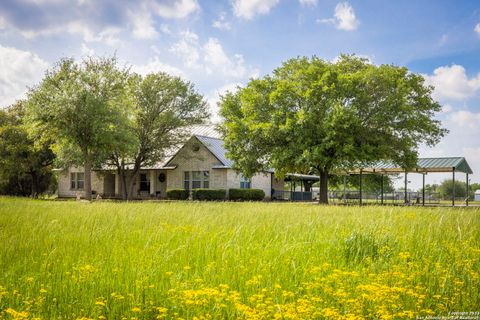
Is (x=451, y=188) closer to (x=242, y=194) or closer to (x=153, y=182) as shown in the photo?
(x=242, y=194)

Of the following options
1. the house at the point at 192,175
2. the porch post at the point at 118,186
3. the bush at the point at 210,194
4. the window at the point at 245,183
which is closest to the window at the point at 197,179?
the house at the point at 192,175

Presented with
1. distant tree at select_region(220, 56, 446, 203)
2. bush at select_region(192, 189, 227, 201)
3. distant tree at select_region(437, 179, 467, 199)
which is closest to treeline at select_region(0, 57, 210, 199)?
bush at select_region(192, 189, 227, 201)

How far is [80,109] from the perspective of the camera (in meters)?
30.5

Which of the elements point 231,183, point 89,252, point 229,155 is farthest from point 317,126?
point 89,252

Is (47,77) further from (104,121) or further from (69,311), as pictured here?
(69,311)

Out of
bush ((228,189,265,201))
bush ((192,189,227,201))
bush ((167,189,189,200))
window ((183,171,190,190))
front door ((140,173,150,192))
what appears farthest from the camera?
front door ((140,173,150,192))

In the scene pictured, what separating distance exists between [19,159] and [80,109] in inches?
697

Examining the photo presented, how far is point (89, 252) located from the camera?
6691 millimetres

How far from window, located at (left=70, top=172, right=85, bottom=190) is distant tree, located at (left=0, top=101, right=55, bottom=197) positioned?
8.62ft

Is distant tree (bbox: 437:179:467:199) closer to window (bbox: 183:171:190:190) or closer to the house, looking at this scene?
the house

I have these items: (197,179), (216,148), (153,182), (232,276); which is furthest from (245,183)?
(232,276)

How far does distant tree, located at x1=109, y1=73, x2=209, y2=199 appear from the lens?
3956cm

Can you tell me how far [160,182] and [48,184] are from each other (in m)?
18.9

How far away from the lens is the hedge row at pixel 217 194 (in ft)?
121
